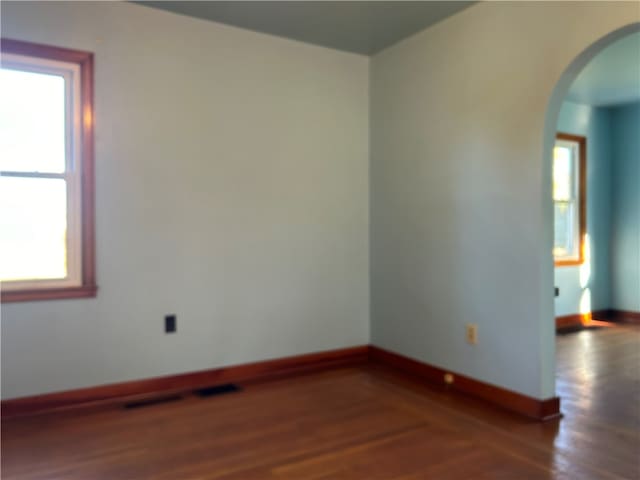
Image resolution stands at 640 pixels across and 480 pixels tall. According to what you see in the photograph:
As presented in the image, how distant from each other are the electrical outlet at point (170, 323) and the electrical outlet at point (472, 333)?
1821 mm

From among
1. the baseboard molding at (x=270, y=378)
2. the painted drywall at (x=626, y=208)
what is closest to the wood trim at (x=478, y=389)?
the baseboard molding at (x=270, y=378)

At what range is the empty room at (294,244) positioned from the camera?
2.32 meters

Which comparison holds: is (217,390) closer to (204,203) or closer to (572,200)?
(204,203)

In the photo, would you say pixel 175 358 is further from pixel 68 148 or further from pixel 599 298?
pixel 599 298

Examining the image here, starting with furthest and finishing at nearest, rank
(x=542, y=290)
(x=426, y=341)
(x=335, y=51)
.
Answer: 1. (x=335, y=51)
2. (x=426, y=341)
3. (x=542, y=290)

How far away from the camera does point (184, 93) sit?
303 centimetres

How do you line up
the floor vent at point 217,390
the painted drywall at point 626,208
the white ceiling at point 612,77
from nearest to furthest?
the floor vent at point 217,390 → the white ceiling at point 612,77 → the painted drywall at point 626,208

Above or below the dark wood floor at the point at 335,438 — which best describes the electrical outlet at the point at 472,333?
above

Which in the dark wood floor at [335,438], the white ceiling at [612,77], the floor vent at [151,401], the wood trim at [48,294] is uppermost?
the white ceiling at [612,77]

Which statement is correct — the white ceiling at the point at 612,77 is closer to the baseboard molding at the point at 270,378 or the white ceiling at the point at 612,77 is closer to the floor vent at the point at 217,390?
the baseboard molding at the point at 270,378

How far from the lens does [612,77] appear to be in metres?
4.29

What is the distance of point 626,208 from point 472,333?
3615mm

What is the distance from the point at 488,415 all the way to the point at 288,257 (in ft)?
5.32

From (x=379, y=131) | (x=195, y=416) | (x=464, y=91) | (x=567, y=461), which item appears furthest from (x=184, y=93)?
(x=567, y=461)
